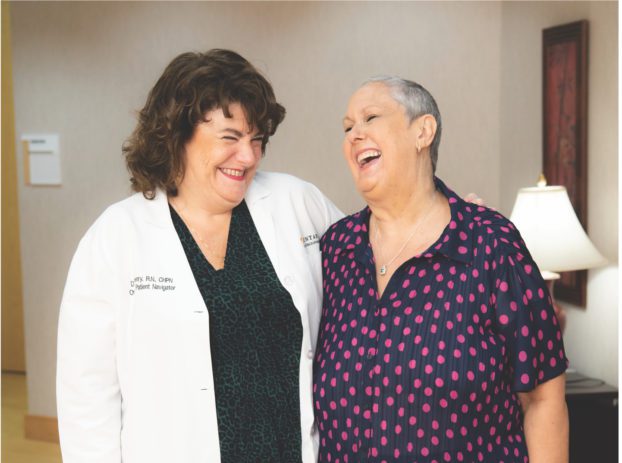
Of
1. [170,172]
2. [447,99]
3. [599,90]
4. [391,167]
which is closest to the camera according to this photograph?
[391,167]

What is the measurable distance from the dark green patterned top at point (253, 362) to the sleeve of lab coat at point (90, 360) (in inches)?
9.0

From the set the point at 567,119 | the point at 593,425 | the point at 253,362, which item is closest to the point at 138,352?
the point at 253,362

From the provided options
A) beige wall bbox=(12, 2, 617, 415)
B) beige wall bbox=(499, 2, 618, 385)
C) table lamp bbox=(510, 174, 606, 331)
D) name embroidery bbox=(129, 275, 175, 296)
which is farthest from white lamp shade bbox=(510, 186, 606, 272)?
name embroidery bbox=(129, 275, 175, 296)

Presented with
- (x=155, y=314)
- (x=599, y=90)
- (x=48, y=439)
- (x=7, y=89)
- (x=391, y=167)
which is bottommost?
(x=48, y=439)

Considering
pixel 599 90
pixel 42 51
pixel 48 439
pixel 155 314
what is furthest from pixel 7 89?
pixel 155 314

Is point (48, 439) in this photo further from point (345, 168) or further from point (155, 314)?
point (155, 314)

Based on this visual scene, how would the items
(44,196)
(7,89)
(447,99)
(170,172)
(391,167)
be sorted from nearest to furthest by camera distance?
1. (391,167)
2. (170,172)
3. (447,99)
4. (44,196)
5. (7,89)

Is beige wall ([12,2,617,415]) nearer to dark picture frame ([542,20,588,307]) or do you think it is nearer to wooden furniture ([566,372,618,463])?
dark picture frame ([542,20,588,307])

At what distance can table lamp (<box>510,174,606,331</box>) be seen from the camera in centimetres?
351

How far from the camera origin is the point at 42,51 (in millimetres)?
4875

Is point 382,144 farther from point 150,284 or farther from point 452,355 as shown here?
point 150,284

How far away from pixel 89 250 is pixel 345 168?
2758mm

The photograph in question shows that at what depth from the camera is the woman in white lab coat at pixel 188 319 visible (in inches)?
78.2

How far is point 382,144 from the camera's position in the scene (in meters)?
1.93
